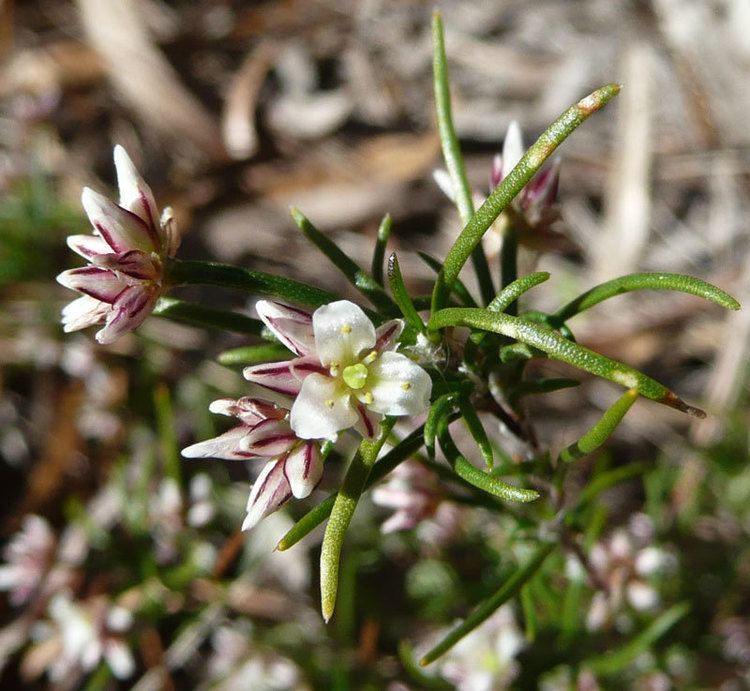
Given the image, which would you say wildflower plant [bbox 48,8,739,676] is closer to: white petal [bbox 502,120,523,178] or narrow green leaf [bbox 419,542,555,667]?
narrow green leaf [bbox 419,542,555,667]

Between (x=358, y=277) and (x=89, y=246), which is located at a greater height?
(x=89, y=246)

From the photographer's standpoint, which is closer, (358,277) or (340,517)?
(340,517)

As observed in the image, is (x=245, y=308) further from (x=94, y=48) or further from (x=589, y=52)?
(x=589, y=52)

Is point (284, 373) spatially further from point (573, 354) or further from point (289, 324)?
point (573, 354)

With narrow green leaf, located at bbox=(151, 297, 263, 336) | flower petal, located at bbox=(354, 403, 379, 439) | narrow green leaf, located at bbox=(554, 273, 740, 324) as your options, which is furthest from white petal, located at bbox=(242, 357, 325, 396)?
narrow green leaf, located at bbox=(554, 273, 740, 324)

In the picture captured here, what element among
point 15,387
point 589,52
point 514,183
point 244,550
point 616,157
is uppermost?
point 514,183

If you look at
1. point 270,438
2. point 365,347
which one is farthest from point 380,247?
point 270,438

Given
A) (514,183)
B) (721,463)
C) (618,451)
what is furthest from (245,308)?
(514,183)
